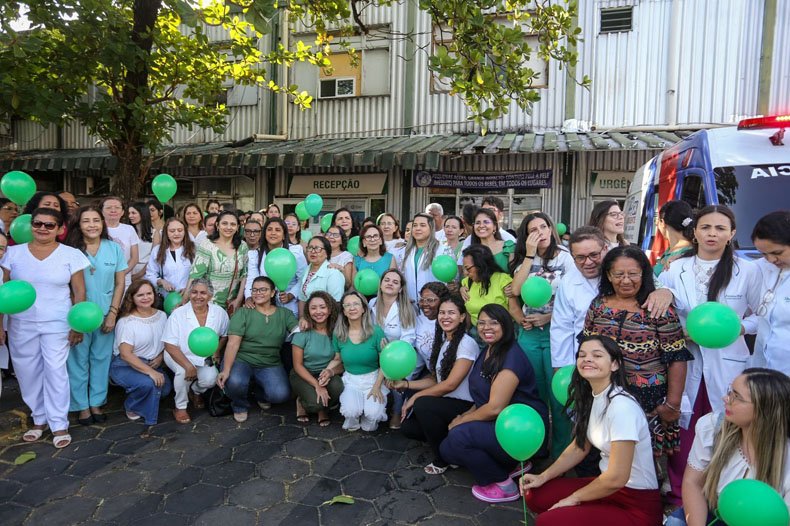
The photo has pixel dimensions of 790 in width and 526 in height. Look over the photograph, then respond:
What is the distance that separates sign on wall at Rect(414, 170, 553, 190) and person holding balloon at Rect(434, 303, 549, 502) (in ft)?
24.1

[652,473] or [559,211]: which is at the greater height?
[559,211]

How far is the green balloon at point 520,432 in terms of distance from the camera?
2.61 metres

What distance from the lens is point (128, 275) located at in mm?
5258

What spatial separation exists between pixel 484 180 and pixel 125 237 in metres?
7.17

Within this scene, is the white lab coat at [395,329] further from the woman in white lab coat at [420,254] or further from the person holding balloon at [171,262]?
the person holding balloon at [171,262]

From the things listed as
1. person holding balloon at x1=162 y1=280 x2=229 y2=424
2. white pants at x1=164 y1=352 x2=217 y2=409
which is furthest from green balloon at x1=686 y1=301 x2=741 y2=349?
white pants at x1=164 y1=352 x2=217 y2=409

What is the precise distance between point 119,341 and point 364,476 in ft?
8.30

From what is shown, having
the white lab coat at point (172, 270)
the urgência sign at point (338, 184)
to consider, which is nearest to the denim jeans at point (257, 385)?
the white lab coat at point (172, 270)

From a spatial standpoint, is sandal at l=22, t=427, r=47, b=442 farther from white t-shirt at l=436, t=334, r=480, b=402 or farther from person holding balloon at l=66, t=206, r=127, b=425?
white t-shirt at l=436, t=334, r=480, b=402

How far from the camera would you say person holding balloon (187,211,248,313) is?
5.10m

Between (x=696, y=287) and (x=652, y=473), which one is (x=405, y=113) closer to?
(x=696, y=287)

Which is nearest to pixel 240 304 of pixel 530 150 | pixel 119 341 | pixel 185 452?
pixel 119 341

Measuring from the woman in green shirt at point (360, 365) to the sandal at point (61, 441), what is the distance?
2136 mm

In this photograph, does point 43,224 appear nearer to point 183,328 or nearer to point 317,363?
point 183,328
